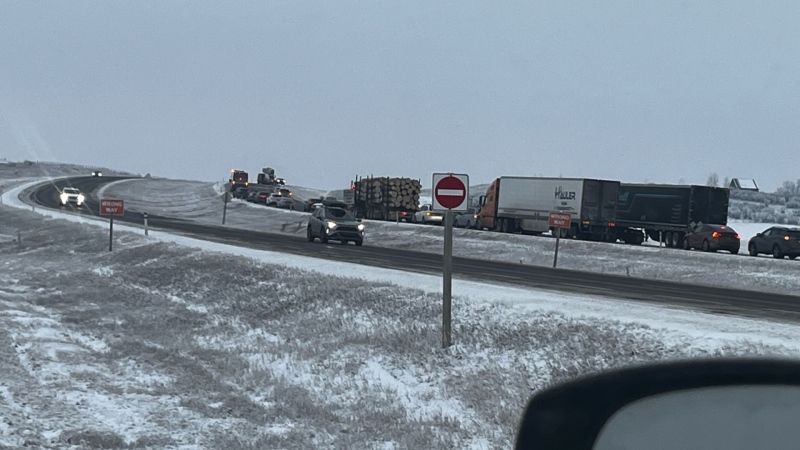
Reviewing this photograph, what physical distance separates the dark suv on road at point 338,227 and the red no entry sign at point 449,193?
28.6 m

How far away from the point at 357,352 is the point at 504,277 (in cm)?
1173

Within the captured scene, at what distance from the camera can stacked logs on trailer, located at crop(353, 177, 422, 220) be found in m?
71.7

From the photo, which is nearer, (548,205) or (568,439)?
(568,439)

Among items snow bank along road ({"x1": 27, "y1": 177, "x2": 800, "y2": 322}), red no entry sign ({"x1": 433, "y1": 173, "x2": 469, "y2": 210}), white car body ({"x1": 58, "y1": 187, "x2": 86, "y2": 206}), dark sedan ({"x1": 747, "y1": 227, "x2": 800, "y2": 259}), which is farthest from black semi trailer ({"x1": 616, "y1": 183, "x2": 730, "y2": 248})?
white car body ({"x1": 58, "y1": 187, "x2": 86, "y2": 206})

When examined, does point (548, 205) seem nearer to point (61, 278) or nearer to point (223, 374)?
point (61, 278)

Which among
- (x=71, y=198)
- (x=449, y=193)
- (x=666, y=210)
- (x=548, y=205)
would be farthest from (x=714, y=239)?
(x=71, y=198)

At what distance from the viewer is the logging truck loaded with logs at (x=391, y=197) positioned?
7169 centimetres

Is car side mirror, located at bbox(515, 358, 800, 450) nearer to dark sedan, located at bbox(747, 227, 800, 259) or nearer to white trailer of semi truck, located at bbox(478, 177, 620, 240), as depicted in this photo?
dark sedan, located at bbox(747, 227, 800, 259)

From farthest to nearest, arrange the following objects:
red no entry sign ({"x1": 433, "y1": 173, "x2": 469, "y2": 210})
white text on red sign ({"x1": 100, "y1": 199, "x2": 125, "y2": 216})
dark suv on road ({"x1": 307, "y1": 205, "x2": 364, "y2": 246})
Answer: dark suv on road ({"x1": 307, "y1": 205, "x2": 364, "y2": 246}), white text on red sign ({"x1": 100, "y1": 199, "x2": 125, "y2": 216}), red no entry sign ({"x1": 433, "y1": 173, "x2": 469, "y2": 210})

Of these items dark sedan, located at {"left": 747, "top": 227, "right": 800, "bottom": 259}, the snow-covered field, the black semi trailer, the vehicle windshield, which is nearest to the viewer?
the snow-covered field

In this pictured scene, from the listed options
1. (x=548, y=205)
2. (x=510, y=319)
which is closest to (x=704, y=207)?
(x=548, y=205)

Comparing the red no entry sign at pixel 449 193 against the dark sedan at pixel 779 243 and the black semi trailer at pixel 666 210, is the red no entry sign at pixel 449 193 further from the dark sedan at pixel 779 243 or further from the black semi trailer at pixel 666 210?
the black semi trailer at pixel 666 210

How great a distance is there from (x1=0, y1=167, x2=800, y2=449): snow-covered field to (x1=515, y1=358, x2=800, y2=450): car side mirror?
27.5ft

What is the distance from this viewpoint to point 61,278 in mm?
30031
